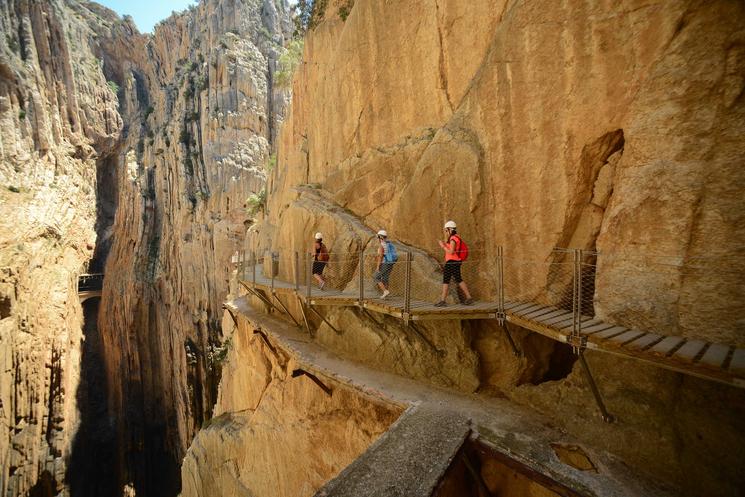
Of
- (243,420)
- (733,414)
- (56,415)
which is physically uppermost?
(733,414)

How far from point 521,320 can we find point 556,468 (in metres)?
1.71

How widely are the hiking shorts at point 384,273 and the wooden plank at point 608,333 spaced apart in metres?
3.53

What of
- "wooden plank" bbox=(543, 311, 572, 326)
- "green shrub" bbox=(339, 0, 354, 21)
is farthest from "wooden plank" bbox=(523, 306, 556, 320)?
"green shrub" bbox=(339, 0, 354, 21)

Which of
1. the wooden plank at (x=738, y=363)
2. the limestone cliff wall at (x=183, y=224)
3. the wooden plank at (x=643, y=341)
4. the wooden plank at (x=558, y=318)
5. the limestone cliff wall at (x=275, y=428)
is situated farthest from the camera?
the limestone cliff wall at (x=183, y=224)

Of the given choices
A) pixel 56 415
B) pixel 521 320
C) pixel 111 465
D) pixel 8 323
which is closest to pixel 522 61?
pixel 521 320

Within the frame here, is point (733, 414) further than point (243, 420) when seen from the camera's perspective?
No

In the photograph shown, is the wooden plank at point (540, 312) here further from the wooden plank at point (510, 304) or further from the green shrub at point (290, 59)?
the green shrub at point (290, 59)

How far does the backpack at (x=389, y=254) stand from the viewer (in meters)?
6.43

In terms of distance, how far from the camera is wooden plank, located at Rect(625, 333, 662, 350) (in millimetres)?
3293

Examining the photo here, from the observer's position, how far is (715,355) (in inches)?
119

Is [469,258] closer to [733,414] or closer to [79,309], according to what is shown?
[733,414]

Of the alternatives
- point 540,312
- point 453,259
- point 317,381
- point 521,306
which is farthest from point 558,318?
point 317,381

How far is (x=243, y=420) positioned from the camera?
1020cm

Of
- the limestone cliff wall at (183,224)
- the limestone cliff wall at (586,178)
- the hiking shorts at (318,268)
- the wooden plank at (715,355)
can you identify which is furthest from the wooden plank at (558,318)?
the limestone cliff wall at (183,224)
